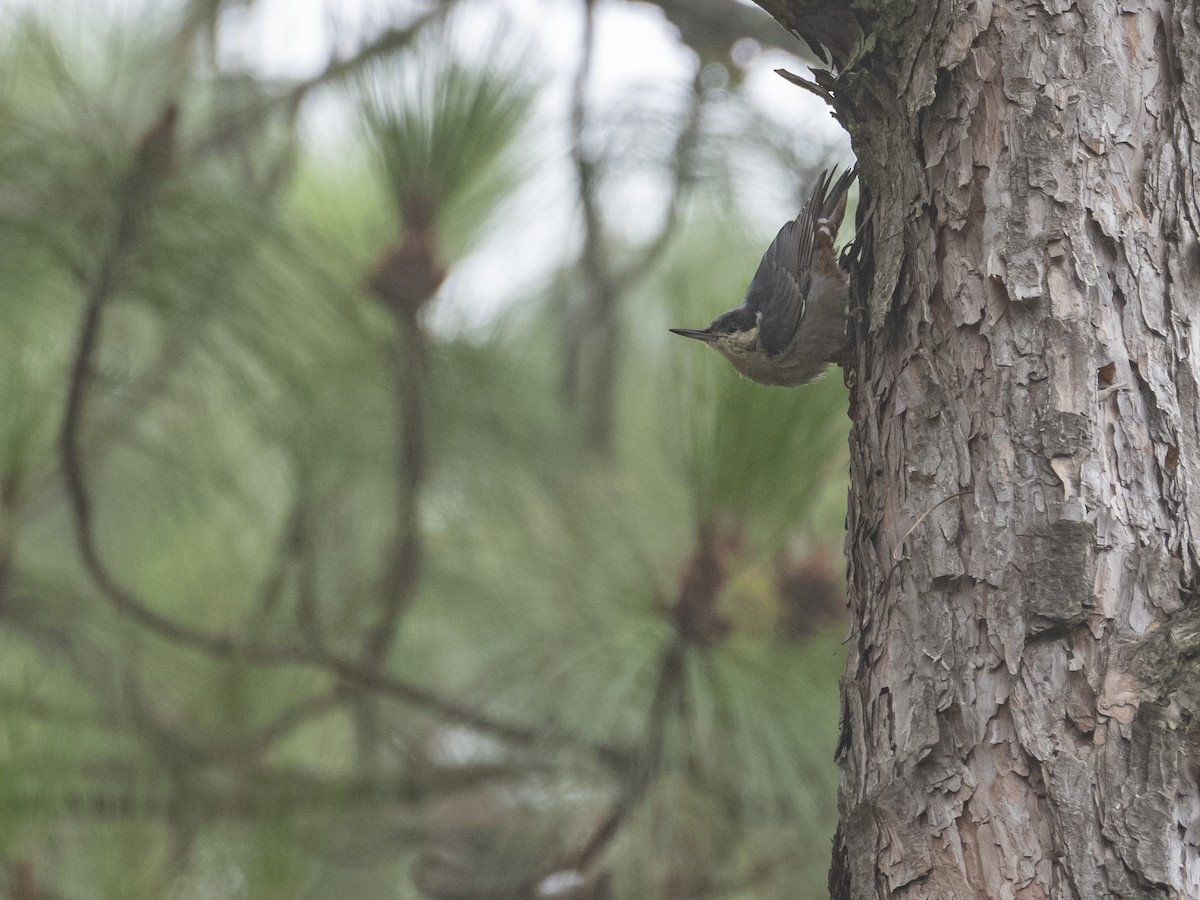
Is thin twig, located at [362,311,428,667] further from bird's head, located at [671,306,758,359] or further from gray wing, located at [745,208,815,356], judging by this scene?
gray wing, located at [745,208,815,356]

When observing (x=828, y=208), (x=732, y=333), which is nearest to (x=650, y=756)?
(x=732, y=333)

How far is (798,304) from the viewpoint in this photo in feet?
4.20

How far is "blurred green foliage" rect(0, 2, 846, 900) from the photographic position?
1407 millimetres

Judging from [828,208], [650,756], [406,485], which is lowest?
[650,756]

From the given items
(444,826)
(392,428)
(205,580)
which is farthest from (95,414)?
(444,826)

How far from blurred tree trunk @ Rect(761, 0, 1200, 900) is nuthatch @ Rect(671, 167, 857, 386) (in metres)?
0.42

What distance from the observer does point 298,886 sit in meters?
1.57

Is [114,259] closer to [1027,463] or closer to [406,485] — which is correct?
[406,485]

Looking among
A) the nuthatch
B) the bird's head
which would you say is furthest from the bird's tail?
the bird's head

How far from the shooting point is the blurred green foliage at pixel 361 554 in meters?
1.41

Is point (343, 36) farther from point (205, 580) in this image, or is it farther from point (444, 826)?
point (444, 826)

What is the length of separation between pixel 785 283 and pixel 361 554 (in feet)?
3.65

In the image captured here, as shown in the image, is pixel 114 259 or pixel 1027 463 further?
pixel 114 259

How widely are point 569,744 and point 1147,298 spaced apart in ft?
3.08
